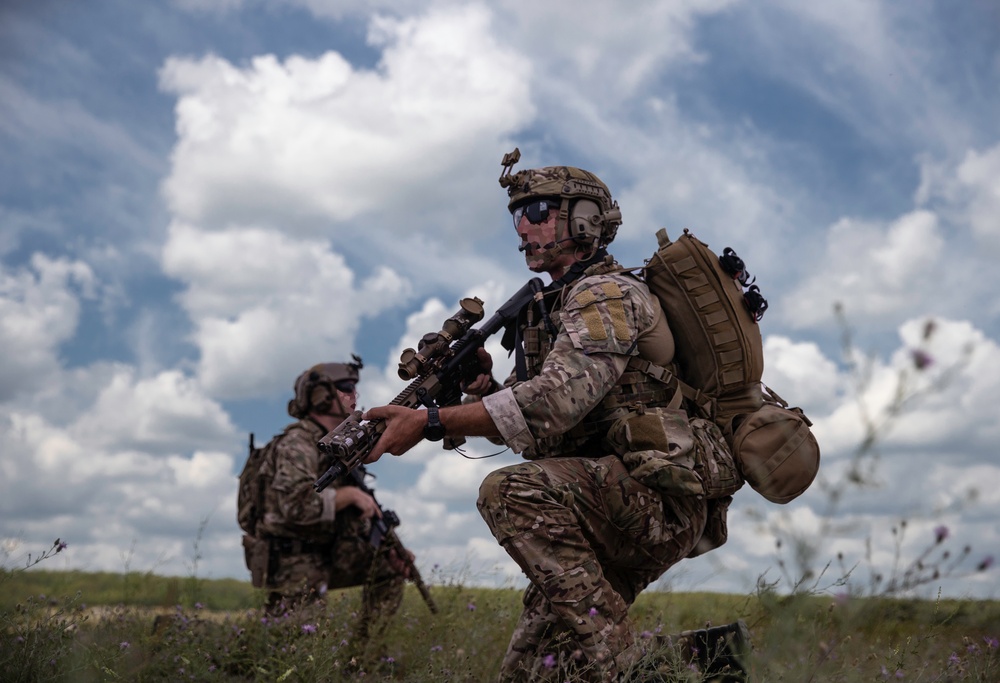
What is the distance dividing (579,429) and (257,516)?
527 cm

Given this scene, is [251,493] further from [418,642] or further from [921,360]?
[921,360]

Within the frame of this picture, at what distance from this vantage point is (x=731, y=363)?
489cm

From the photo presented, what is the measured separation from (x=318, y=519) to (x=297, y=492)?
330 mm

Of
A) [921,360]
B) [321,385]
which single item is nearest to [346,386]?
[321,385]

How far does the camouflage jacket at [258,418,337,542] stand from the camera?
8.61m

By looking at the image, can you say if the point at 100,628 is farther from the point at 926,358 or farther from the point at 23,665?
the point at 926,358

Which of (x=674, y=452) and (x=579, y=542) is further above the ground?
(x=674, y=452)

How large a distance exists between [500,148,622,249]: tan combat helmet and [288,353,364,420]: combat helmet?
4172mm

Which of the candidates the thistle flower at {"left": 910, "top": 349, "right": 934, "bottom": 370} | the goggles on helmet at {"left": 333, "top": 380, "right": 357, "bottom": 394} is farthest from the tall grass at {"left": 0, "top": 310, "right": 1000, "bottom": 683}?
the goggles on helmet at {"left": 333, "top": 380, "right": 357, "bottom": 394}

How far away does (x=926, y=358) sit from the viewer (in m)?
2.42

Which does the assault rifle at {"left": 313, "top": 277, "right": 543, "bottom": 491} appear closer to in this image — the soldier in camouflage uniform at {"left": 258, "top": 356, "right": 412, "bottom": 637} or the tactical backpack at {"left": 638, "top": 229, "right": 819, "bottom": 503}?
the tactical backpack at {"left": 638, "top": 229, "right": 819, "bottom": 503}

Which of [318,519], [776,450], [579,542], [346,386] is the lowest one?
[579,542]

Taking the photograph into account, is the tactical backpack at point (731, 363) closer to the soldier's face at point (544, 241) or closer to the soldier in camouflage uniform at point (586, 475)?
the soldier in camouflage uniform at point (586, 475)

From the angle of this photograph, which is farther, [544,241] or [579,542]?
[544,241]
